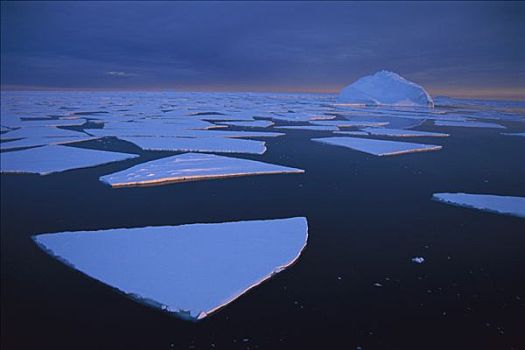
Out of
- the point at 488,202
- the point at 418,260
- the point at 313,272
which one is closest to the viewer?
the point at 313,272

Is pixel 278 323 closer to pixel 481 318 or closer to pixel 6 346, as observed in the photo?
pixel 481 318

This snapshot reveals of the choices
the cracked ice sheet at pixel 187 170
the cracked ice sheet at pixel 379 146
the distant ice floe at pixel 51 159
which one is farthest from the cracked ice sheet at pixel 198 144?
the cracked ice sheet at pixel 379 146

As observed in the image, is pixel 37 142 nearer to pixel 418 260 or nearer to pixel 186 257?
pixel 186 257

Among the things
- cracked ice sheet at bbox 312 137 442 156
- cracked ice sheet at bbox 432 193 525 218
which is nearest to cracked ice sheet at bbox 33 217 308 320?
cracked ice sheet at bbox 432 193 525 218

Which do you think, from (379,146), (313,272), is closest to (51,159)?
(313,272)

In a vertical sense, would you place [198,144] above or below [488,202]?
above

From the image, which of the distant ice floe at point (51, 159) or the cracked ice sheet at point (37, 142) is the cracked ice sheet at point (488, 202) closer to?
the distant ice floe at point (51, 159)

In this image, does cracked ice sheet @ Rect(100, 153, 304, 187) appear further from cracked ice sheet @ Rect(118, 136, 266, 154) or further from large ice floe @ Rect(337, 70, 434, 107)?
large ice floe @ Rect(337, 70, 434, 107)
